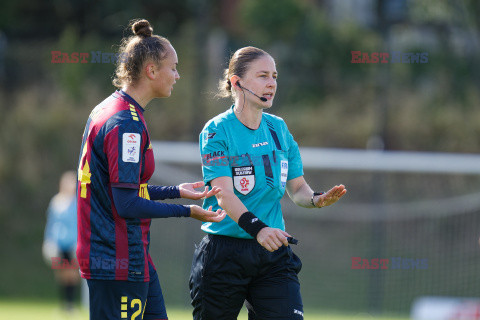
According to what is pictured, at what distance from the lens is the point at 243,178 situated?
170 inches

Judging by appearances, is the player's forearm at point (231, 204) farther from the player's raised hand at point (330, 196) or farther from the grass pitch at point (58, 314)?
the grass pitch at point (58, 314)

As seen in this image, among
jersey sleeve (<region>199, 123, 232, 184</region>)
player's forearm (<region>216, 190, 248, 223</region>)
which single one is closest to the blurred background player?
jersey sleeve (<region>199, 123, 232, 184</region>)

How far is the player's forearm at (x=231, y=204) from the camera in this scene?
415cm

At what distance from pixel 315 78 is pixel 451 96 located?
308cm

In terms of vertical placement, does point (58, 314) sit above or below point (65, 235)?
below

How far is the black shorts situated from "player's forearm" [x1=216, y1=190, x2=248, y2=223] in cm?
28

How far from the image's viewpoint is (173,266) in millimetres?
11289

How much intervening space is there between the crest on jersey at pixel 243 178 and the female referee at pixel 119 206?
39cm

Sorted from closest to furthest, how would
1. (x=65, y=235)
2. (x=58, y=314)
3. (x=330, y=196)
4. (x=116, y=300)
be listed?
(x=116, y=300) < (x=330, y=196) < (x=58, y=314) < (x=65, y=235)

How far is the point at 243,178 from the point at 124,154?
88 centimetres

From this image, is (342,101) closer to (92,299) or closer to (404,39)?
(404,39)

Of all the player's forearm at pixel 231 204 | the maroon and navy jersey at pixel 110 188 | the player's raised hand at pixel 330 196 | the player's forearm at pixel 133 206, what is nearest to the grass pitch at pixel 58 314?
the player's raised hand at pixel 330 196

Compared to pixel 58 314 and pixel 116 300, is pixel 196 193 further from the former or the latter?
pixel 58 314

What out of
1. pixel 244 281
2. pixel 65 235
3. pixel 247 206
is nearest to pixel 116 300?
pixel 244 281
